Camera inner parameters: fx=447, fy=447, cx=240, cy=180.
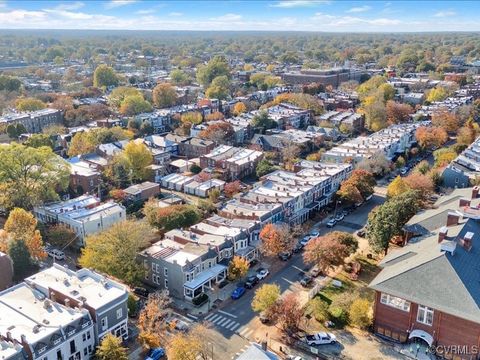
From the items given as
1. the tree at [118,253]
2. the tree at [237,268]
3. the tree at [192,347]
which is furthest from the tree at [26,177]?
the tree at [192,347]

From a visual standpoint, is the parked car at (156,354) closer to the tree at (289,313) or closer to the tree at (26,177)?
the tree at (289,313)

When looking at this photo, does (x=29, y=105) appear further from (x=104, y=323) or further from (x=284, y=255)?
(x=104, y=323)

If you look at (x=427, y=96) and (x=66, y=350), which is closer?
(x=66, y=350)

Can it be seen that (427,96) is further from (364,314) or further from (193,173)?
(364,314)

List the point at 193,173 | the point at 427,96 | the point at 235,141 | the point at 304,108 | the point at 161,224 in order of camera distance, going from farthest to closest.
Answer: the point at 427,96 → the point at 304,108 → the point at 235,141 → the point at 193,173 → the point at 161,224

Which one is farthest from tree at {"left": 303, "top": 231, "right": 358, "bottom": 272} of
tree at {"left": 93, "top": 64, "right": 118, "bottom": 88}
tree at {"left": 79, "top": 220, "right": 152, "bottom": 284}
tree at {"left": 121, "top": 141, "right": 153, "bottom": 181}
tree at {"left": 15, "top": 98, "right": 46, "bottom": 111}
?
tree at {"left": 93, "top": 64, "right": 118, "bottom": 88}

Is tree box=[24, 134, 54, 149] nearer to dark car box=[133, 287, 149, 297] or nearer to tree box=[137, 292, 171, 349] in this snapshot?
dark car box=[133, 287, 149, 297]

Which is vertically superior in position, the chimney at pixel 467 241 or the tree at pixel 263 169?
the chimney at pixel 467 241

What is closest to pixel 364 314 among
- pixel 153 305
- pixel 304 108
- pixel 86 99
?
pixel 153 305
